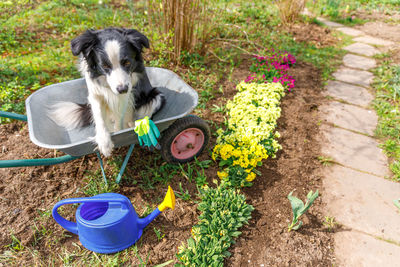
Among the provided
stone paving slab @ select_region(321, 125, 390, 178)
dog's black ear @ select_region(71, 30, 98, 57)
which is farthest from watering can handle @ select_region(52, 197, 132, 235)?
stone paving slab @ select_region(321, 125, 390, 178)

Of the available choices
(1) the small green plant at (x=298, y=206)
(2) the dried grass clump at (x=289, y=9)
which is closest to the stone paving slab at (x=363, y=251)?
(1) the small green plant at (x=298, y=206)

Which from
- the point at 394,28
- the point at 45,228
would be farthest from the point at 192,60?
the point at 394,28

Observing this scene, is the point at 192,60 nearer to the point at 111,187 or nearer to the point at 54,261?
the point at 111,187

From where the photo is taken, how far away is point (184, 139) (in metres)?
2.51

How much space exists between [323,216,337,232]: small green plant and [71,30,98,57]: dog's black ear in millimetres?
2404

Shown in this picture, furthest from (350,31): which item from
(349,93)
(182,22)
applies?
(182,22)

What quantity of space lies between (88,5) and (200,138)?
5.67 m

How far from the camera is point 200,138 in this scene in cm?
259

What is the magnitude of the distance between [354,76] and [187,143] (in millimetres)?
3512

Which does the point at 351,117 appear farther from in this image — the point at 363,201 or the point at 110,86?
the point at 110,86

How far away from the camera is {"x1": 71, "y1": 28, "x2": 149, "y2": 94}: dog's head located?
72.1 inches

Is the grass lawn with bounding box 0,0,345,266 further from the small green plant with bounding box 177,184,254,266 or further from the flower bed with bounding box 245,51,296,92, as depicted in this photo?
the flower bed with bounding box 245,51,296,92

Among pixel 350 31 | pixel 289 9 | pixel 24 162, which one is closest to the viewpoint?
pixel 24 162

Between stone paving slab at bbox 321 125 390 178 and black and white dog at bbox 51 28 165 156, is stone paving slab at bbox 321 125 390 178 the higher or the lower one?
the lower one
